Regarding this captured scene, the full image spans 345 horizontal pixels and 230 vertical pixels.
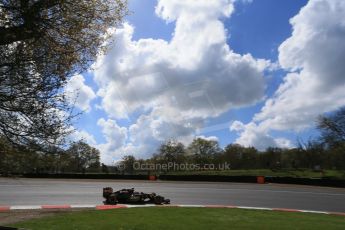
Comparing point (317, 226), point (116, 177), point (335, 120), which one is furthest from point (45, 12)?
point (335, 120)

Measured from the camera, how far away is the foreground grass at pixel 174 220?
1321cm

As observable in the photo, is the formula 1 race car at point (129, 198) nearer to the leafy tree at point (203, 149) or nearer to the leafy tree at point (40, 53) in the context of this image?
the leafy tree at point (40, 53)

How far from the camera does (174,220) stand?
1434cm

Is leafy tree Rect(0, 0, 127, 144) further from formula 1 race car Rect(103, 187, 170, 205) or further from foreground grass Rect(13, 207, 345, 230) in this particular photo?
formula 1 race car Rect(103, 187, 170, 205)

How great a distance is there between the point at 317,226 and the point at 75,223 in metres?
6.76

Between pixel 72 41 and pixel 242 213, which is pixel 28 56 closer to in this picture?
pixel 72 41

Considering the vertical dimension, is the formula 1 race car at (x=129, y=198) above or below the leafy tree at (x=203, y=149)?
below

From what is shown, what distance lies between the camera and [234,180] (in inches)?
1837

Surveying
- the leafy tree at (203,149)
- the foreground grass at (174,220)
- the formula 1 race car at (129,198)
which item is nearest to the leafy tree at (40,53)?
the foreground grass at (174,220)

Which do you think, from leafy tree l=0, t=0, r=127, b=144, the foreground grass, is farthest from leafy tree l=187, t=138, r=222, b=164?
leafy tree l=0, t=0, r=127, b=144

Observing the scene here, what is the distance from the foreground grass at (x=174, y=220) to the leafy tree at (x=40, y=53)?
10.3 feet

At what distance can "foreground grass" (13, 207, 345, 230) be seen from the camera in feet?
43.3

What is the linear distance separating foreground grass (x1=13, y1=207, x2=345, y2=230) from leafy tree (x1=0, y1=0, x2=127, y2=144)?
313 cm

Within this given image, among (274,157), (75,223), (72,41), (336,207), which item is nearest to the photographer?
(72,41)
